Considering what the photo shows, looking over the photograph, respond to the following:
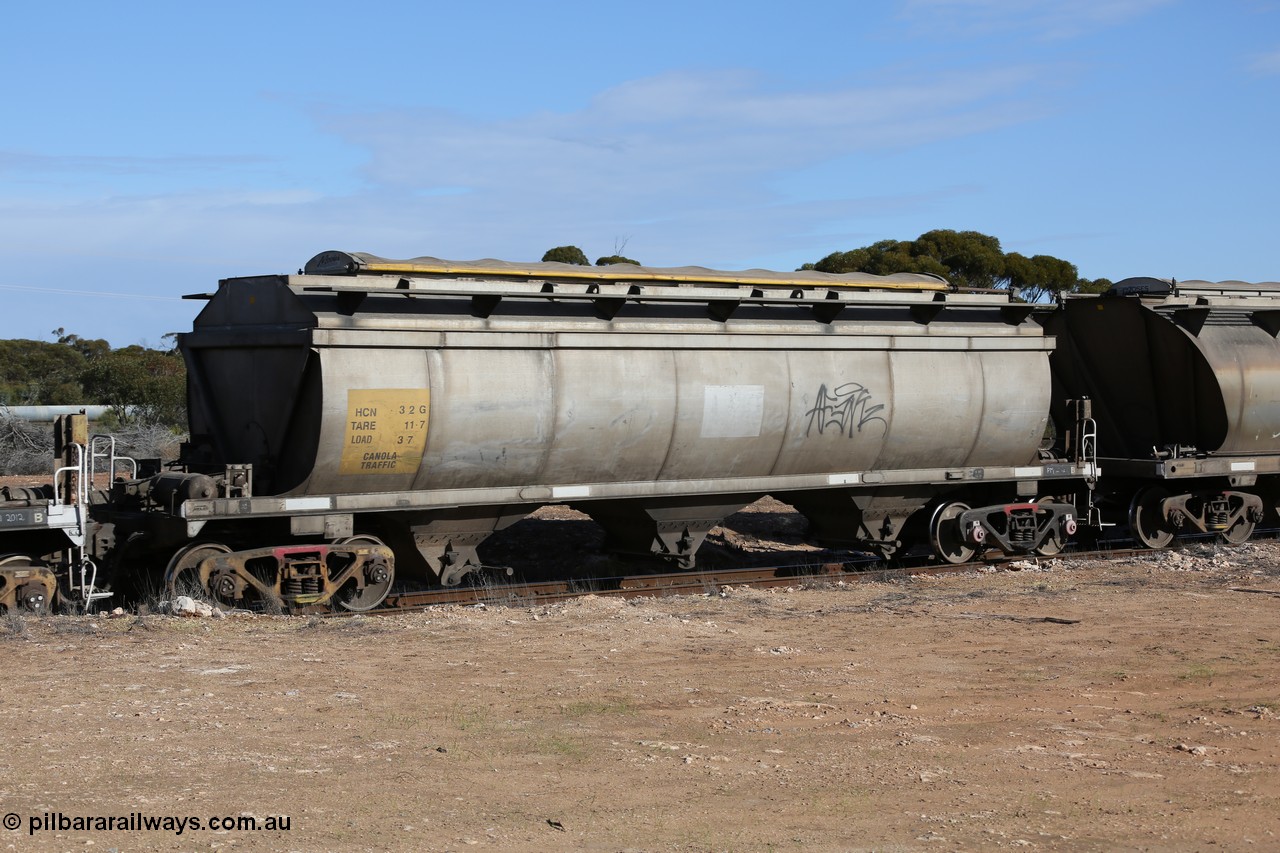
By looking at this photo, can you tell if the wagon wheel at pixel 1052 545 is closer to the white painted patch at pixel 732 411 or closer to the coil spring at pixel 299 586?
the white painted patch at pixel 732 411

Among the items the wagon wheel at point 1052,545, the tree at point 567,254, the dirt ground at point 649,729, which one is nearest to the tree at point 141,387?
the tree at point 567,254

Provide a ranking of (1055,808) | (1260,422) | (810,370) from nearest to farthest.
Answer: (1055,808)
(810,370)
(1260,422)

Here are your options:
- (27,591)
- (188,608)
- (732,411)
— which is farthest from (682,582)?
(27,591)

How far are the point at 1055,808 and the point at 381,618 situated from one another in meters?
6.95

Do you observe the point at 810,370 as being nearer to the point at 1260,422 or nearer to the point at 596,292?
the point at 596,292

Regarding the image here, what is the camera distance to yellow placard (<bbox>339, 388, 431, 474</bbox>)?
38.7 feet

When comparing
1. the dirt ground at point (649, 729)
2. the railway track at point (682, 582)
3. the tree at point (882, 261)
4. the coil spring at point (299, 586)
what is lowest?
the dirt ground at point (649, 729)

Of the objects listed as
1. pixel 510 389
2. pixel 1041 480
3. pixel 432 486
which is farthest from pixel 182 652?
pixel 1041 480

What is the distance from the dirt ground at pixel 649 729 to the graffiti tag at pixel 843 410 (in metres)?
2.60

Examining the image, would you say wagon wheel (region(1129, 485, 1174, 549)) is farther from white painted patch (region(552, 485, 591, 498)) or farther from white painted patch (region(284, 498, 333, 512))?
white painted patch (region(284, 498, 333, 512))

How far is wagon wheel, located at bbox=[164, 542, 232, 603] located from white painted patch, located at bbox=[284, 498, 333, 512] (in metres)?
0.68

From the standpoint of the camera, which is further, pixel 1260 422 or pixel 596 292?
pixel 1260 422

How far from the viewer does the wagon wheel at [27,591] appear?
11.3 metres

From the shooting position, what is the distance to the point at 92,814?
619cm
